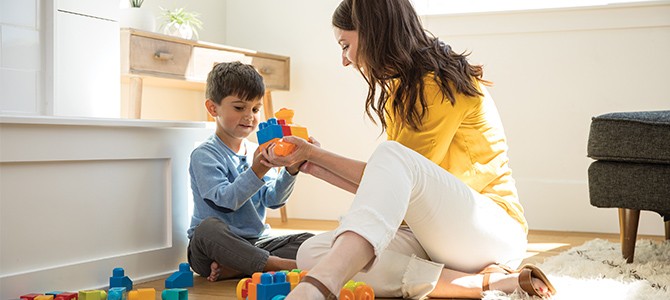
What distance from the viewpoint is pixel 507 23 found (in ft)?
11.2

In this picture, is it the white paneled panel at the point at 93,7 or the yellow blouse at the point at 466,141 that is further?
the white paneled panel at the point at 93,7

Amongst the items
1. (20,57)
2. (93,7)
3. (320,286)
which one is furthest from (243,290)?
(93,7)

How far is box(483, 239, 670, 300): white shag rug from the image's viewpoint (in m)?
1.71

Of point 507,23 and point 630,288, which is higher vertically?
point 507,23

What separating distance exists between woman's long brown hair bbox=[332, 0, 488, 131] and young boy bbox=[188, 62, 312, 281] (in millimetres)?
362

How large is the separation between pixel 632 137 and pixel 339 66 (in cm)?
177

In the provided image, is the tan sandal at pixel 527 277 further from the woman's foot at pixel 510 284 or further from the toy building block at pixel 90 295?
the toy building block at pixel 90 295

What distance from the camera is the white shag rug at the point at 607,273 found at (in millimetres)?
1714

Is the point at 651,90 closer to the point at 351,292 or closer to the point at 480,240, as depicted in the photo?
the point at 480,240

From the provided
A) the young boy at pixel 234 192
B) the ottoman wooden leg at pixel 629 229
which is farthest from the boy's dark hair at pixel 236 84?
the ottoman wooden leg at pixel 629 229

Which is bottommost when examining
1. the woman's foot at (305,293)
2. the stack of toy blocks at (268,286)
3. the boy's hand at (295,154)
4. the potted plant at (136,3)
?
the stack of toy blocks at (268,286)

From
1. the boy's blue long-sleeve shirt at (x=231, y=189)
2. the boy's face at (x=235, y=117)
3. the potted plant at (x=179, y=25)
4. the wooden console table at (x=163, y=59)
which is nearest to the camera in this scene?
the boy's blue long-sleeve shirt at (x=231, y=189)

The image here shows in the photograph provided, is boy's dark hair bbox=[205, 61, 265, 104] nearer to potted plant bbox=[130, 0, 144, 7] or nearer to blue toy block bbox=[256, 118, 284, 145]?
blue toy block bbox=[256, 118, 284, 145]

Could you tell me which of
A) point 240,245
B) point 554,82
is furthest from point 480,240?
point 554,82
